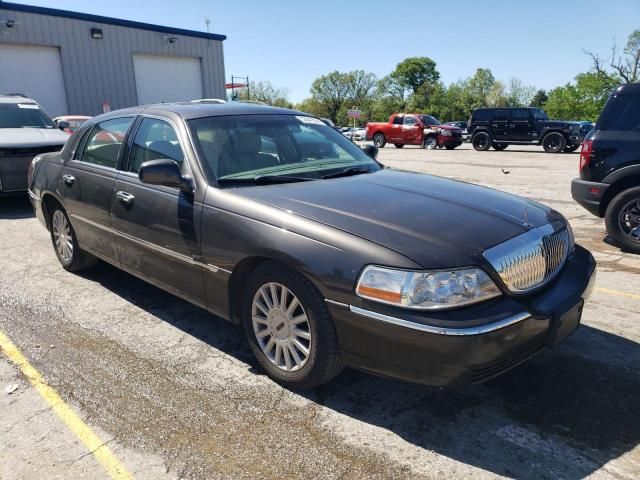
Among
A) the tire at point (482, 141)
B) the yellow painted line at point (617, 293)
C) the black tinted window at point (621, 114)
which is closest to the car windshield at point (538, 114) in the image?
the tire at point (482, 141)

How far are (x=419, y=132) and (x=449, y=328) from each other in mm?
24553

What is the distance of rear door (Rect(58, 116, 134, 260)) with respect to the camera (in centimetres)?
414

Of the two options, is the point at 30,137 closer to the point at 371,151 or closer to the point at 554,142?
the point at 371,151

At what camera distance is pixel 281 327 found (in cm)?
290

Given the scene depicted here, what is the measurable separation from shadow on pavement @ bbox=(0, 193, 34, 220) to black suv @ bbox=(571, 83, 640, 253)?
26.7 ft

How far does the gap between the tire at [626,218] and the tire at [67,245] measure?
5634 millimetres

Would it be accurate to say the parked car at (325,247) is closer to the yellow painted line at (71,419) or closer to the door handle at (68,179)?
the door handle at (68,179)

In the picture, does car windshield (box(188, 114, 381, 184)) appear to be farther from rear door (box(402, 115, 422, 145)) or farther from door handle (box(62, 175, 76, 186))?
rear door (box(402, 115, 422, 145))

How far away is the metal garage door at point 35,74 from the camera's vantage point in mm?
18016

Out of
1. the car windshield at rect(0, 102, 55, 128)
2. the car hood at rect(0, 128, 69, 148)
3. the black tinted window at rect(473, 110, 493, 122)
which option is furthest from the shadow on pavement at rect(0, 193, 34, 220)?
the black tinted window at rect(473, 110, 493, 122)

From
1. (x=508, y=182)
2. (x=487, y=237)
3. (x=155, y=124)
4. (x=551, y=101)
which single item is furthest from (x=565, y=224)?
(x=551, y=101)

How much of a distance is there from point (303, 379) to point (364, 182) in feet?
4.44

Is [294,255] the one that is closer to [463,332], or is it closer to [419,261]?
[419,261]

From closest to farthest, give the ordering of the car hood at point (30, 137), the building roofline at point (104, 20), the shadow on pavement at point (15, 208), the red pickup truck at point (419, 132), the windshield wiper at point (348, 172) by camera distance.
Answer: the windshield wiper at point (348, 172), the car hood at point (30, 137), the shadow on pavement at point (15, 208), the building roofline at point (104, 20), the red pickup truck at point (419, 132)
